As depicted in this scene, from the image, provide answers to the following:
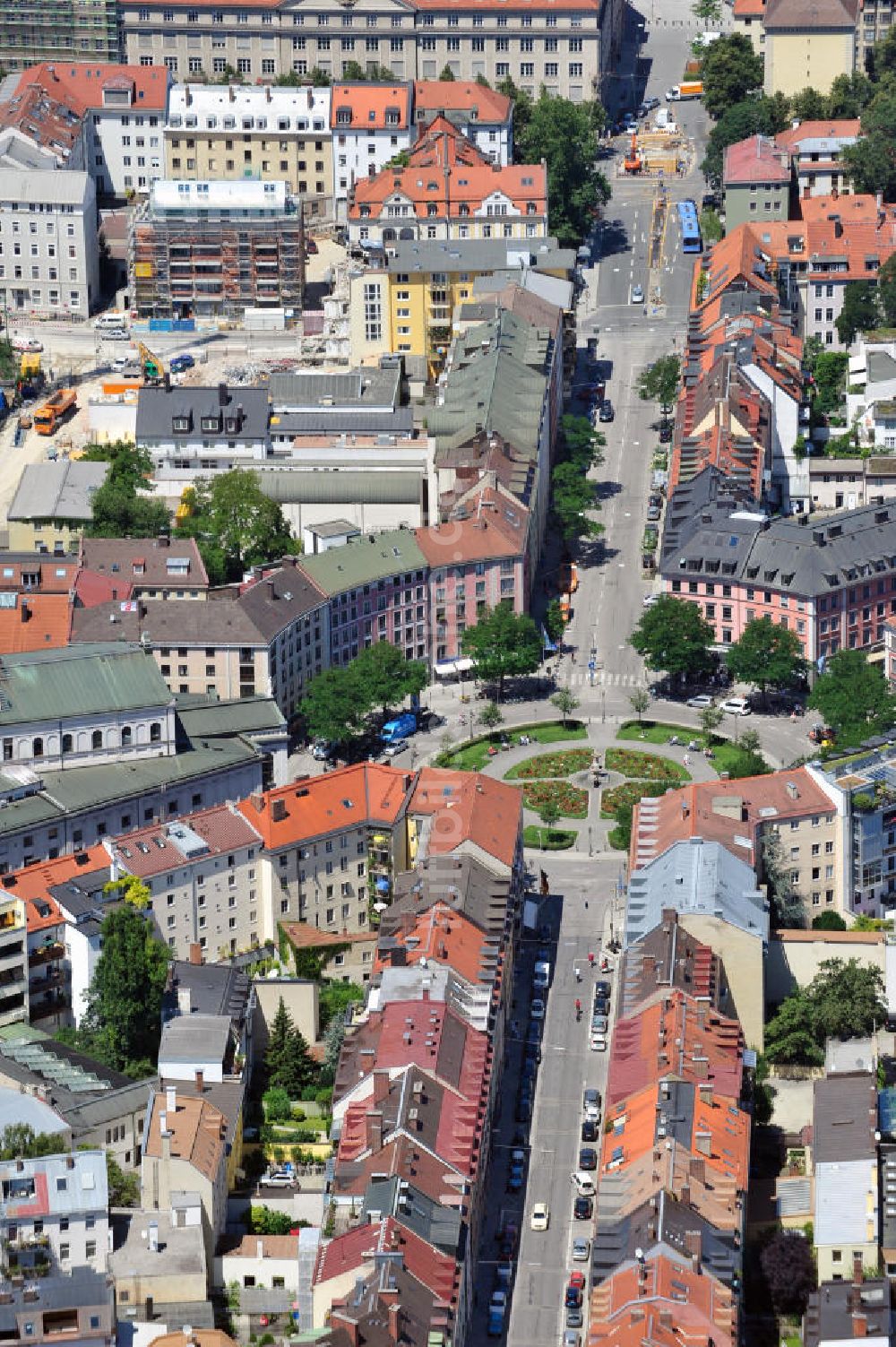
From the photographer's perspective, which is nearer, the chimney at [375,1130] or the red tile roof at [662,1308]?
the red tile roof at [662,1308]

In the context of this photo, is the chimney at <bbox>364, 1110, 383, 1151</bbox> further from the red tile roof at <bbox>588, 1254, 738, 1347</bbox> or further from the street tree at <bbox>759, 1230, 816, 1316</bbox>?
the street tree at <bbox>759, 1230, 816, 1316</bbox>

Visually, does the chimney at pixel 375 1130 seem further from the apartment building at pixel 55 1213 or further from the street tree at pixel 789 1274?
the street tree at pixel 789 1274

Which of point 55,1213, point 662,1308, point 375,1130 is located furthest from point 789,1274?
point 55,1213

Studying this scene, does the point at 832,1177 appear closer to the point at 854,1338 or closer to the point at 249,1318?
the point at 854,1338

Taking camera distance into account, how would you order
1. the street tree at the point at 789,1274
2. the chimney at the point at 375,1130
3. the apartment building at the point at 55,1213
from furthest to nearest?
the chimney at the point at 375,1130
the apartment building at the point at 55,1213
the street tree at the point at 789,1274

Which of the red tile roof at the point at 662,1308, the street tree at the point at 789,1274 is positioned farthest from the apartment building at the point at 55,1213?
the street tree at the point at 789,1274
